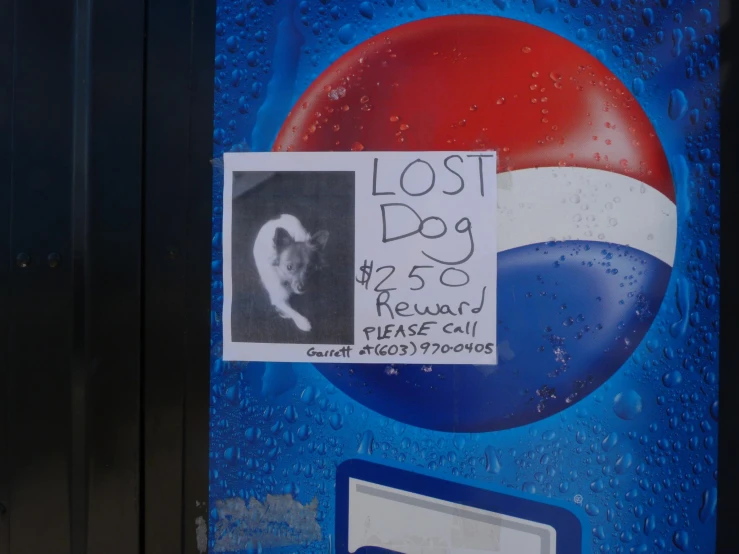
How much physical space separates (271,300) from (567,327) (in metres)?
0.81

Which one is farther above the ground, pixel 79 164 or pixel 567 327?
pixel 79 164

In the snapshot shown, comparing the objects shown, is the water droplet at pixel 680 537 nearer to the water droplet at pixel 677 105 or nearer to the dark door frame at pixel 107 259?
the dark door frame at pixel 107 259

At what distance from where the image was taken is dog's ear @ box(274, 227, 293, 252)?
142 centimetres

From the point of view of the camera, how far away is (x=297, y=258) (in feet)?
4.66

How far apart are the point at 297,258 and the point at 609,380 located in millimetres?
903

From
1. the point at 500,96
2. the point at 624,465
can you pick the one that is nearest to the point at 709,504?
the point at 624,465

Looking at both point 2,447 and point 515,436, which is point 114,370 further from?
point 515,436

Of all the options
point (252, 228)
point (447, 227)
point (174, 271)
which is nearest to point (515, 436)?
point (447, 227)

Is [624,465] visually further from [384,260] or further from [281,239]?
[281,239]

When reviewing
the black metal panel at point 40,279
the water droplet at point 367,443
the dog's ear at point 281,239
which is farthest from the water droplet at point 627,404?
the black metal panel at point 40,279

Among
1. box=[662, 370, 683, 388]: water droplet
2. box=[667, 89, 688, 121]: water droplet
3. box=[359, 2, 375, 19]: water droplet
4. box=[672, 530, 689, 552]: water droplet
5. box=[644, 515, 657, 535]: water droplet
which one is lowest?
box=[672, 530, 689, 552]: water droplet

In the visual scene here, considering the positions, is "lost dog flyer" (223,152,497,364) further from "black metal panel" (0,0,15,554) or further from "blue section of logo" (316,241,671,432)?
"black metal panel" (0,0,15,554)

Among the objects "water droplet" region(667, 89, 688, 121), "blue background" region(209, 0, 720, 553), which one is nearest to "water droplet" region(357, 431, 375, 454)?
"blue background" region(209, 0, 720, 553)

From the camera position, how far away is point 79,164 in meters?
1.43
